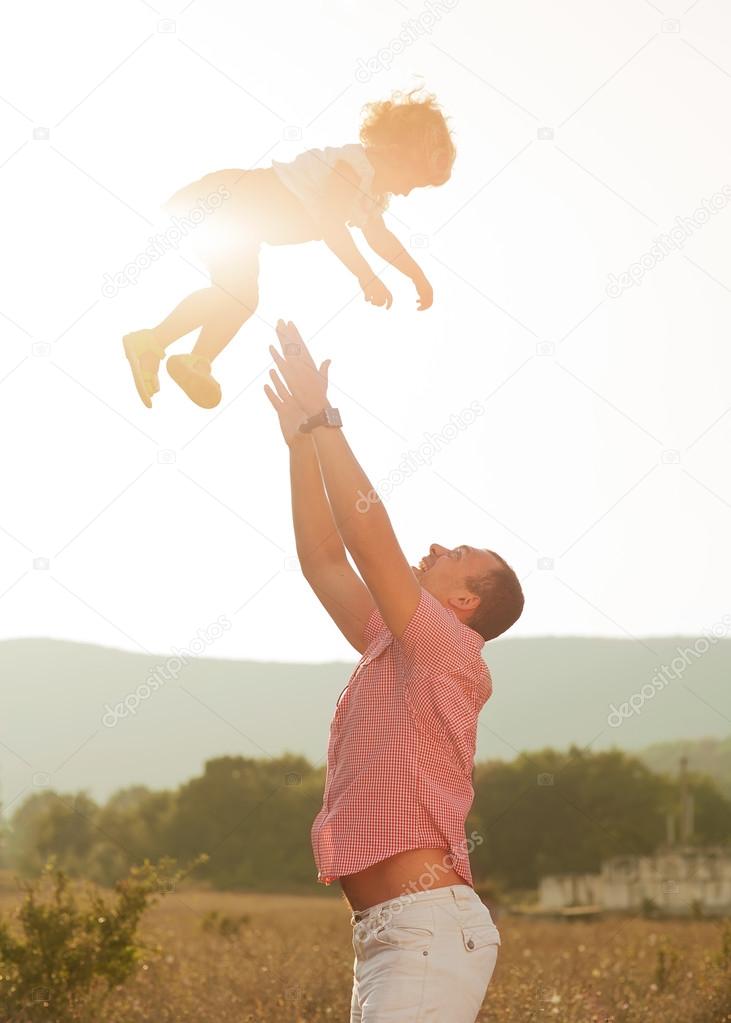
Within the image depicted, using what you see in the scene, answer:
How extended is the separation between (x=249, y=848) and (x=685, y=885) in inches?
739

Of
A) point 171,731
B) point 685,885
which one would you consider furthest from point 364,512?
point 171,731

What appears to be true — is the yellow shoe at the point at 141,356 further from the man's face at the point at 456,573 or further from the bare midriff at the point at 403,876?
the bare midriff at the point at 403,876

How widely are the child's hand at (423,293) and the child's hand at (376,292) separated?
30cm

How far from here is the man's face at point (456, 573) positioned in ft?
12.1

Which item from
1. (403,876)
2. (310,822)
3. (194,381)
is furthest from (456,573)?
(310,822)

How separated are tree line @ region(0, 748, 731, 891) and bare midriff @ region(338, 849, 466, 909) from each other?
120 ft

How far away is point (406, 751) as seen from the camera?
3311 mm

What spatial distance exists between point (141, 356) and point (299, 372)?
913mm

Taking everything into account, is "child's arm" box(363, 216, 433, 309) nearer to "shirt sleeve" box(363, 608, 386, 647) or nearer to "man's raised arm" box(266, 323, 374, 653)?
"man's raised arm" box(266, 323, 374, 653)

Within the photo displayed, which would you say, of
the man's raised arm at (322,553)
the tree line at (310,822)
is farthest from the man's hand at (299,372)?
the tree line at (310,822)

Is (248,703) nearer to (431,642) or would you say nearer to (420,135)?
(420,135)

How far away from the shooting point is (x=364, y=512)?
3.20 metres

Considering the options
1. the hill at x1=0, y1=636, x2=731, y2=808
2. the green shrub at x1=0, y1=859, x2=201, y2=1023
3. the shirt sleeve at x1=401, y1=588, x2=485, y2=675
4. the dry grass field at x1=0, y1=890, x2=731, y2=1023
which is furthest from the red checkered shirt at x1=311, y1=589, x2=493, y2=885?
the hill at x1=0, y1=636, x2=731, y2=808

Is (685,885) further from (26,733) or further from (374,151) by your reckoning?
(26,733)
